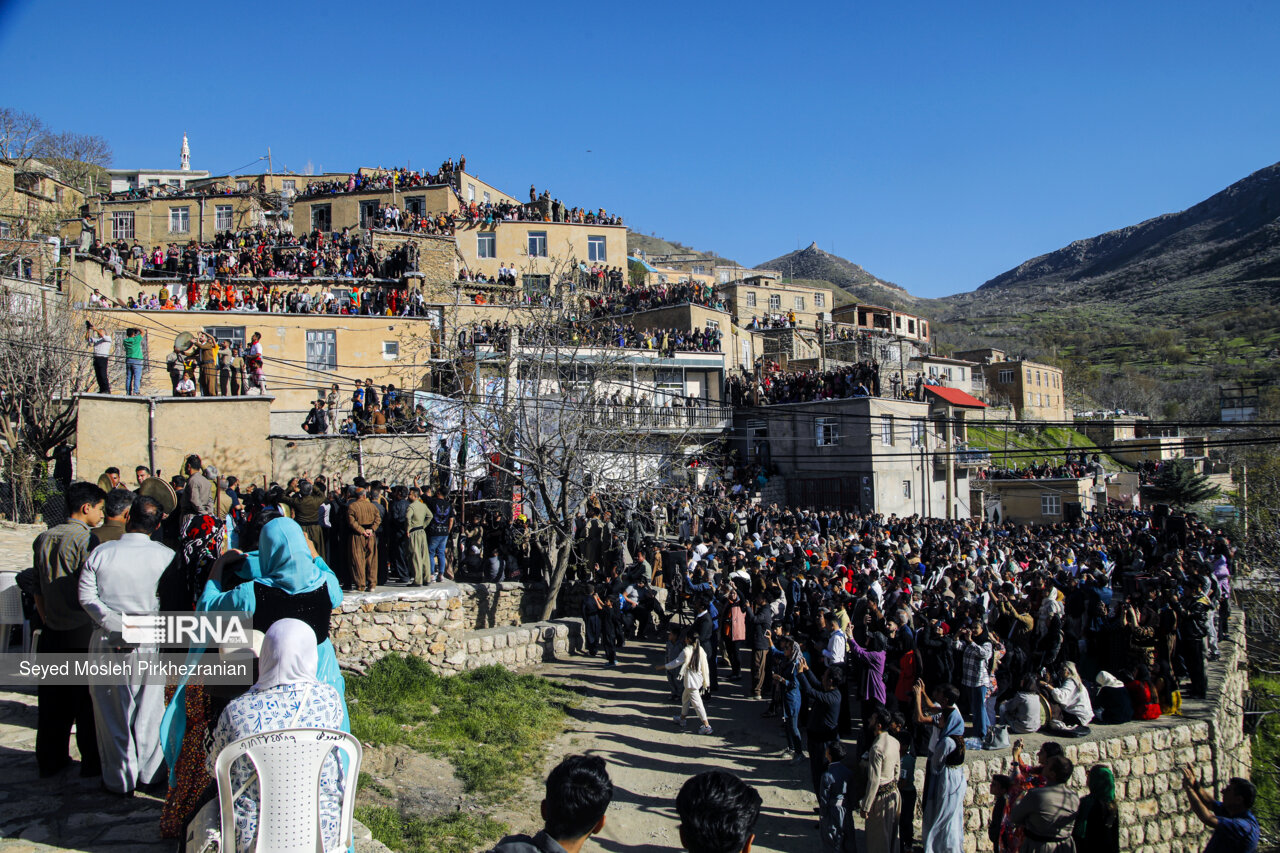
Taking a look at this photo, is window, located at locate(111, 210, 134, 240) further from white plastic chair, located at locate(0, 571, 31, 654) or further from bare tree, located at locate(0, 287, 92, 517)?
white plastic chair, located at locate(0, 571, 31, 654)

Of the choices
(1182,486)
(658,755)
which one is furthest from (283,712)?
(1182,486)

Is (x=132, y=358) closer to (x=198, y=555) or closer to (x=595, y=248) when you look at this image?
(x=198, y=555)

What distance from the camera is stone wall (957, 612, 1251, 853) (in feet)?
30.0

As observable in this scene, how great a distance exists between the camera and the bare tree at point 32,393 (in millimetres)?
17438

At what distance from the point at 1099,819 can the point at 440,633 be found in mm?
8673

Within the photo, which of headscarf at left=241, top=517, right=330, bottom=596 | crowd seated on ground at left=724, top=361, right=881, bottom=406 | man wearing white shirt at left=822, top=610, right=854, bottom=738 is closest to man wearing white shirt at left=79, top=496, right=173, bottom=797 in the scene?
headscarf at left=241, top=517, right=330, bottom=596

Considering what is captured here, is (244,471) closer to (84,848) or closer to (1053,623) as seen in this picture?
(84,848)

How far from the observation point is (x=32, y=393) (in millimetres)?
18938

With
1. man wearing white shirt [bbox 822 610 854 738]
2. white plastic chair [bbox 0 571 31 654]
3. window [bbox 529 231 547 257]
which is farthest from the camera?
window [bbox 529 231 547 257]

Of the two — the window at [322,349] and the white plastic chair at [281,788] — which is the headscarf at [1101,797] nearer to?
the white plastic chair at [281,788]

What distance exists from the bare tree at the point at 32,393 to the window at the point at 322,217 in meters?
20.4

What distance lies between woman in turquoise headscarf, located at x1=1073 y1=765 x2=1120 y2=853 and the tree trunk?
31.8ft

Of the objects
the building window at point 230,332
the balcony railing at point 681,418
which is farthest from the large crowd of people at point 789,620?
the building window at point 230,332

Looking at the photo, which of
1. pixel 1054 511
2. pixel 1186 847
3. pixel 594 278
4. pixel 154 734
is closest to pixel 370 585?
pixel 154 734
